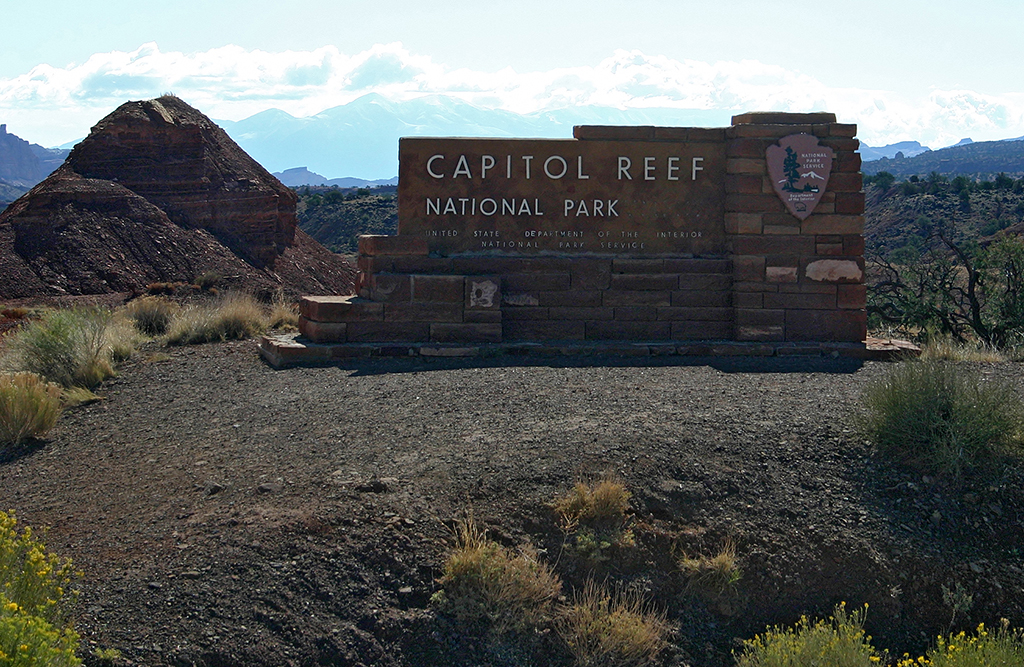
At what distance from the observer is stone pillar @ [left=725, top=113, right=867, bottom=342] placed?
10266 mm

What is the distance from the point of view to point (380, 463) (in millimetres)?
6129

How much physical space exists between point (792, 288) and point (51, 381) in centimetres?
771

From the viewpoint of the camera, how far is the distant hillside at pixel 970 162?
279 feet

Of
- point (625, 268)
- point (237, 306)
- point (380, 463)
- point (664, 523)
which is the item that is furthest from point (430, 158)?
point (664, 523)

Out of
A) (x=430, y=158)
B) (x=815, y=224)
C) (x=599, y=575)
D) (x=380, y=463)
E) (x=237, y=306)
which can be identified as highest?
(x=430, y=158)

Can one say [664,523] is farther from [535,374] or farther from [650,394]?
[535,374]

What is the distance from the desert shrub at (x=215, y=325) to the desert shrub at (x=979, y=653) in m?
9.06

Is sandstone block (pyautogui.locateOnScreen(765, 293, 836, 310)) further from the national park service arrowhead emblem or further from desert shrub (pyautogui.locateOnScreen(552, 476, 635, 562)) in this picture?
desert shrub (pyautogui.locateOnScreen(552, 476, 635, 562))

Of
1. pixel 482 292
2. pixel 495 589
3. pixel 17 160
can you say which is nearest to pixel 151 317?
pixel 482 292

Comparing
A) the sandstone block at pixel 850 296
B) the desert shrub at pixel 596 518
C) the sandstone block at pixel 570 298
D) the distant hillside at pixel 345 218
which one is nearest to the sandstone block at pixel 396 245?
the sandstone block at pixel 570 298

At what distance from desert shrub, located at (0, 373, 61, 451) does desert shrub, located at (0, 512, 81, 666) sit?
9.12 ft

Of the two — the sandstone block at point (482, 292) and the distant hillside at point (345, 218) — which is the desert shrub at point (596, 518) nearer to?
the sandstone block at point (482, 292)

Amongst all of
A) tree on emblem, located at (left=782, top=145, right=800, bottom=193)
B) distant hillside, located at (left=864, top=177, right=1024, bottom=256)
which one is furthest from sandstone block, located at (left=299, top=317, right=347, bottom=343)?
distant hillside, located at (left=864, top=177, right=1024, bottom=256)

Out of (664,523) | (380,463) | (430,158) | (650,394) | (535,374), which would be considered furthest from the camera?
(430,158)
